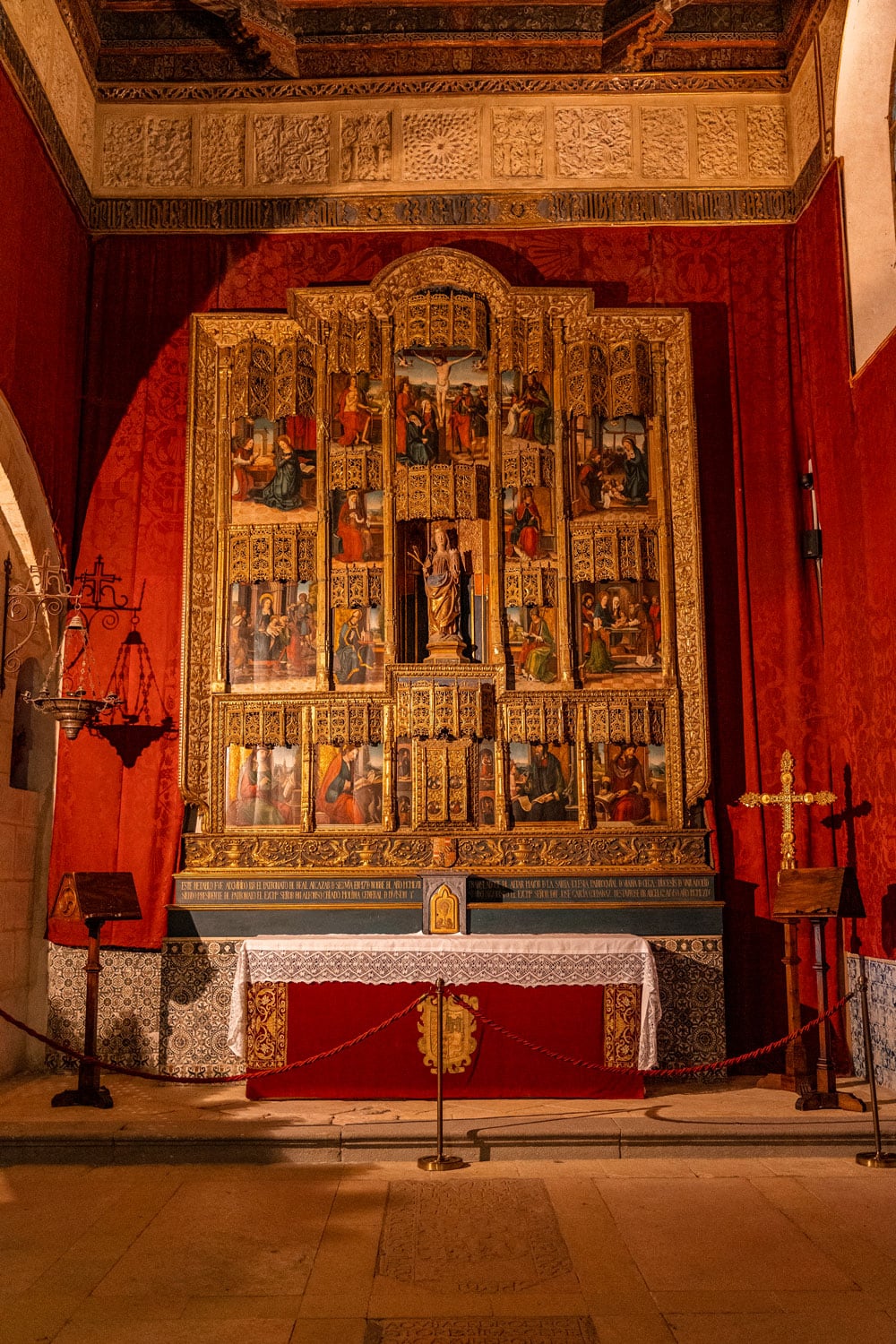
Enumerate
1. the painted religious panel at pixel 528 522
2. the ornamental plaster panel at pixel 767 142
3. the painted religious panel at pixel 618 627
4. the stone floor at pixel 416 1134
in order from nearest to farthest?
the stone floor at pixel 416 1134, the painted religious panel at pixel 618 627, the painted religious panel at pixel 528 522, the ornamental plaster panel at pixel 767 142

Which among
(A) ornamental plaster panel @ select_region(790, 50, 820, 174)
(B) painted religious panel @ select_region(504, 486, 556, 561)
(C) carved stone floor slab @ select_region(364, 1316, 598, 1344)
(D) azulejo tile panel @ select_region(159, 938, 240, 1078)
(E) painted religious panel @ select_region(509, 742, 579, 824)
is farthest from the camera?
(A) ornamental plaster panel @ select_region(790, 50, 820, 174)

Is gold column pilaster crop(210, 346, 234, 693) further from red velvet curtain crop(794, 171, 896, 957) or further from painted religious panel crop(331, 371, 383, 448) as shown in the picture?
red velvet curtain crop(794, 171, 896, 957)

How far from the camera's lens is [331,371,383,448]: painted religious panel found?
9.98 metres

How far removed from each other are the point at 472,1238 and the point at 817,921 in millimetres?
3836

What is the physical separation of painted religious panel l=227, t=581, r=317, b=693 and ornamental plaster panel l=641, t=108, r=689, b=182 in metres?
4.70

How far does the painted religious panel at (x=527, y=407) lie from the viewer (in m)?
9.96

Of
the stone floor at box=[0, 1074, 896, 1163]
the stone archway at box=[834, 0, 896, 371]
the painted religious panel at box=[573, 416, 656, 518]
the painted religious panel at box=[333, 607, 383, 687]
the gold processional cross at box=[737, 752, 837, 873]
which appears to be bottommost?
the stone floor at box=[0, 1074, 896, 1163]

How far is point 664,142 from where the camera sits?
10.5 meters

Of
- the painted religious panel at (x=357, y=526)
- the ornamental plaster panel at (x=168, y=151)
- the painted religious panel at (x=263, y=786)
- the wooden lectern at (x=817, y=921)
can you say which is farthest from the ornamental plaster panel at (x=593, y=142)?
the wooden lectern at (x=817, y=921)

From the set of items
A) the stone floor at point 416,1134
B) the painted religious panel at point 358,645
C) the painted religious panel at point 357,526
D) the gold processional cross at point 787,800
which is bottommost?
the stone floor at point 416,1134

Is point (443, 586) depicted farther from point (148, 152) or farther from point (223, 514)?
point (148, 152)

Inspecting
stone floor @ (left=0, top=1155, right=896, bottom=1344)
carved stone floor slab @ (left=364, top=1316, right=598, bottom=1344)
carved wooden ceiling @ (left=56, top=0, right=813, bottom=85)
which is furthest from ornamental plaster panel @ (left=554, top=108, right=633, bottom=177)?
carved stone floor slab @ (left=364, top=1316, right=598, bottom=1344)

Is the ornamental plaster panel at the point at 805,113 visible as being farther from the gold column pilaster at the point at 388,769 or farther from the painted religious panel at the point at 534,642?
the gold column pilaster at the point at 388,769

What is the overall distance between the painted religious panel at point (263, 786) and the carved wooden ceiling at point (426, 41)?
232 inches
